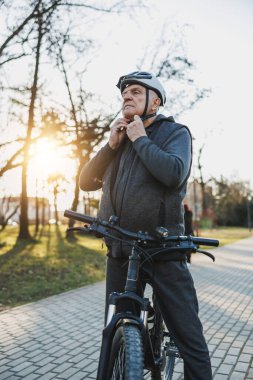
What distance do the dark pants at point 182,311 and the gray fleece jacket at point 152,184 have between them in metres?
0.09

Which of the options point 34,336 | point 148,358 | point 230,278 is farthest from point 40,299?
point 148,358

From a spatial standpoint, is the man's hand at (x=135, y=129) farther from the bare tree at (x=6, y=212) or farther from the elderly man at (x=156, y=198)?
the bare tree at (x=6, y=212)

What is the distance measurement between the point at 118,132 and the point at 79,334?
3.78m

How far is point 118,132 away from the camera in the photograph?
232 cm

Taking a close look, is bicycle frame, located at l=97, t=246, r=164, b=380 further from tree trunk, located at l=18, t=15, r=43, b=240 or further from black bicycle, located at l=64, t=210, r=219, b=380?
tree trunk, located at l=18, t=15, r=43, b=240

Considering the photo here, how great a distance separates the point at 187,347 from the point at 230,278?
900 centimetres

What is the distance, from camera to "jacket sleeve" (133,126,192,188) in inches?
78.7

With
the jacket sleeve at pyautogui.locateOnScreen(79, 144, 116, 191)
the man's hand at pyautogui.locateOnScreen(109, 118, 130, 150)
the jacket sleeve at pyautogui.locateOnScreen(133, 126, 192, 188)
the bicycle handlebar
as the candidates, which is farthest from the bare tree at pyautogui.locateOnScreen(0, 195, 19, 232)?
the jacket sleeve at pyautogui.locateOnScreen(133, 126, 192, 188)

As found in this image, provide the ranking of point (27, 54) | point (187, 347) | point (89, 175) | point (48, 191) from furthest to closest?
point (48, 191) → point (27, 54) → point (89, 175) → point (187, 347)

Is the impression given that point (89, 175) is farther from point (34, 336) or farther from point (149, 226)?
point (34, 336)

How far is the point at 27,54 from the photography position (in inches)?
395

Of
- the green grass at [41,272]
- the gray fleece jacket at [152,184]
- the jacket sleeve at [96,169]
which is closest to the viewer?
Answer: the gray fleece jacket at [152,184]

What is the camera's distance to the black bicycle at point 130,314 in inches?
69.0

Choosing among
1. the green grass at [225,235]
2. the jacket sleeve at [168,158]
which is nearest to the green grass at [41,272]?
the jacket sleeve at [168,158]
